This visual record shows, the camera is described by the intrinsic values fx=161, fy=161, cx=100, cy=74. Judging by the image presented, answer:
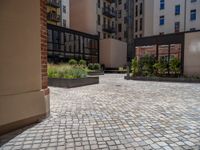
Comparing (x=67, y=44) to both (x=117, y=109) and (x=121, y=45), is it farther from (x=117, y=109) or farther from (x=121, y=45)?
(x=117, y=109)

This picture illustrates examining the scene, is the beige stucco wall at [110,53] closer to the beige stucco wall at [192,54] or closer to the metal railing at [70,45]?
the metal railing at [70,45]

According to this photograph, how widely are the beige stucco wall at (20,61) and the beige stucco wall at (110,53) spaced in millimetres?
22432

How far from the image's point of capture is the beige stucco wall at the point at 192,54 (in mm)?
12344

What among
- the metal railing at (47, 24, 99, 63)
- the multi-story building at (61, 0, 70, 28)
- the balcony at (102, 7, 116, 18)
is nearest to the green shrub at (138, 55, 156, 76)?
the metal railing at (47, 24, 99, 63)

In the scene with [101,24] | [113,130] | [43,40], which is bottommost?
[113,130]

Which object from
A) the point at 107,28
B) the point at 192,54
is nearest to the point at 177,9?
the point at 107,28

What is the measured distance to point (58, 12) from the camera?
26.9m

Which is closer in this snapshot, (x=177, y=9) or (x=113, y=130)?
(x=113, y=130)

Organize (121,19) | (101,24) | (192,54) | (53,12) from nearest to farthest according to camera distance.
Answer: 1. (192,54)
2. (53,12)
3. (101,24)
4. (121,19)

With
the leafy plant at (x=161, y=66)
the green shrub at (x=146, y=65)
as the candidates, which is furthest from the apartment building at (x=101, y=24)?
the leafy plant at (x=161, y=66)

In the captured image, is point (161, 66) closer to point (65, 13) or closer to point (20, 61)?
point (20, 61)

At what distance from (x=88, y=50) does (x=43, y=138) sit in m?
22.6

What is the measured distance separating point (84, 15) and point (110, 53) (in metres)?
7.94

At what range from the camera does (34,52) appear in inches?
139
